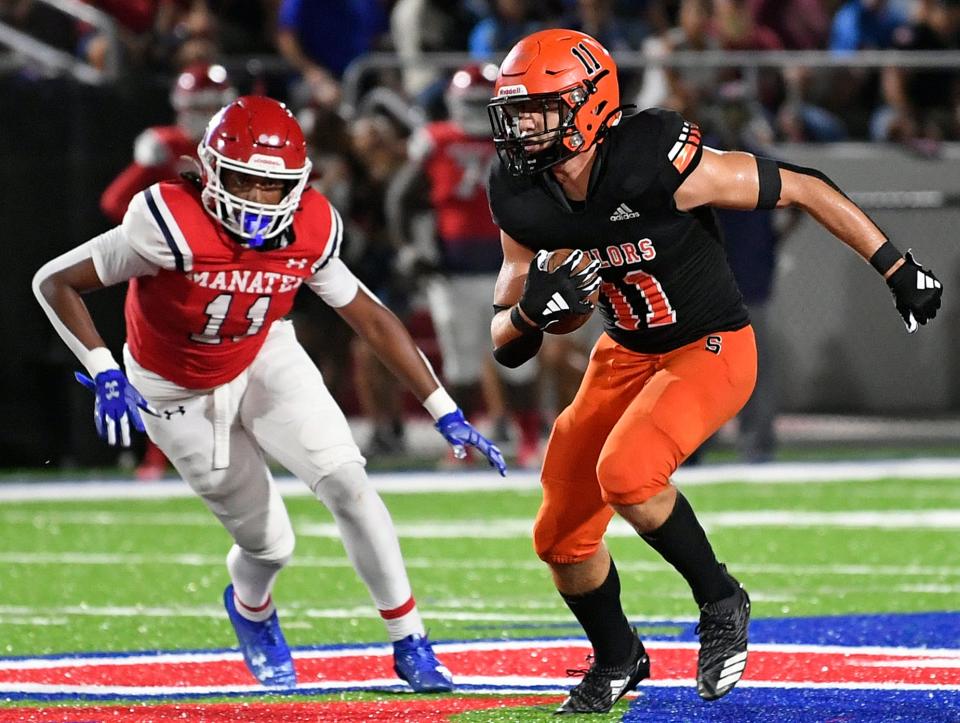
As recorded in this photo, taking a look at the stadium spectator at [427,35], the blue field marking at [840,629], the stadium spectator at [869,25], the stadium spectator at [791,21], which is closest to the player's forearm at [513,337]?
the blue field marking at [840,629]

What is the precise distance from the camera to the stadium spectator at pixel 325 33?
471 inches

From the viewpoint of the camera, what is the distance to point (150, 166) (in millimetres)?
9938

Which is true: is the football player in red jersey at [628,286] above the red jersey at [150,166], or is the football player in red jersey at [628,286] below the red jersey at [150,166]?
above

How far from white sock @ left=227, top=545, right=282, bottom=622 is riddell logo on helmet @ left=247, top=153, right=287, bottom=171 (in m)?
1.18

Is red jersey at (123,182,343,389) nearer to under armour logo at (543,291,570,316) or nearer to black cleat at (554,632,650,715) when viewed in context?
under armour logo at (543,291,570,316)

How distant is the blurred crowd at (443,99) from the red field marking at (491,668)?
4.72 metres

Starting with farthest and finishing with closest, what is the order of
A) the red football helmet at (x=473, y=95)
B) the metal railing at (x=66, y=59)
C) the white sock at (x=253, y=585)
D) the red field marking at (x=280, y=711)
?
1. the metal railing at (x=66, y=59)
2. the red football helmet at (x=473, y=95)
3. the white sock at (x=253, y=585)
4. the red field marking at (x=280, y=711)

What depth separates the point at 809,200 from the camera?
4.77 meters

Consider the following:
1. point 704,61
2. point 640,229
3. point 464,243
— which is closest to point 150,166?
point 464,243

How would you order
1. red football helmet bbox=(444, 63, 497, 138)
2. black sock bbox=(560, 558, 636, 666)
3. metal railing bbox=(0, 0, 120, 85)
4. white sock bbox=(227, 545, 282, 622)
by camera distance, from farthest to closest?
1. metal railing bbox=(0, 0, 120, 85)
2. red football helmet bbox=(444, 63, 497, 138)
3. white sock bbox=(227, 545, 282, 622)
4. black sock bbox=(560, 558, 636, 666)

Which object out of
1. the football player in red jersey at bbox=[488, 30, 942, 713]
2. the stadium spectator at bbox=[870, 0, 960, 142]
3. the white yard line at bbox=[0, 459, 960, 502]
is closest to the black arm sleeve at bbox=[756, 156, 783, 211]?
the football player in red jersey at bbox=[488, 30, 942, 713]

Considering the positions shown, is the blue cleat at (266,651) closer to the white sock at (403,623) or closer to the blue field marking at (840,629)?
the white sock at (403,623)

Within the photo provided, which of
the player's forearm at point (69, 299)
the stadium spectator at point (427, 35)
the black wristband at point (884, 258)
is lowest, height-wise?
the stadium spectator at point (427, 35)

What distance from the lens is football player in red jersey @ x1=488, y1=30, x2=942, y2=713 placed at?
183 inches
